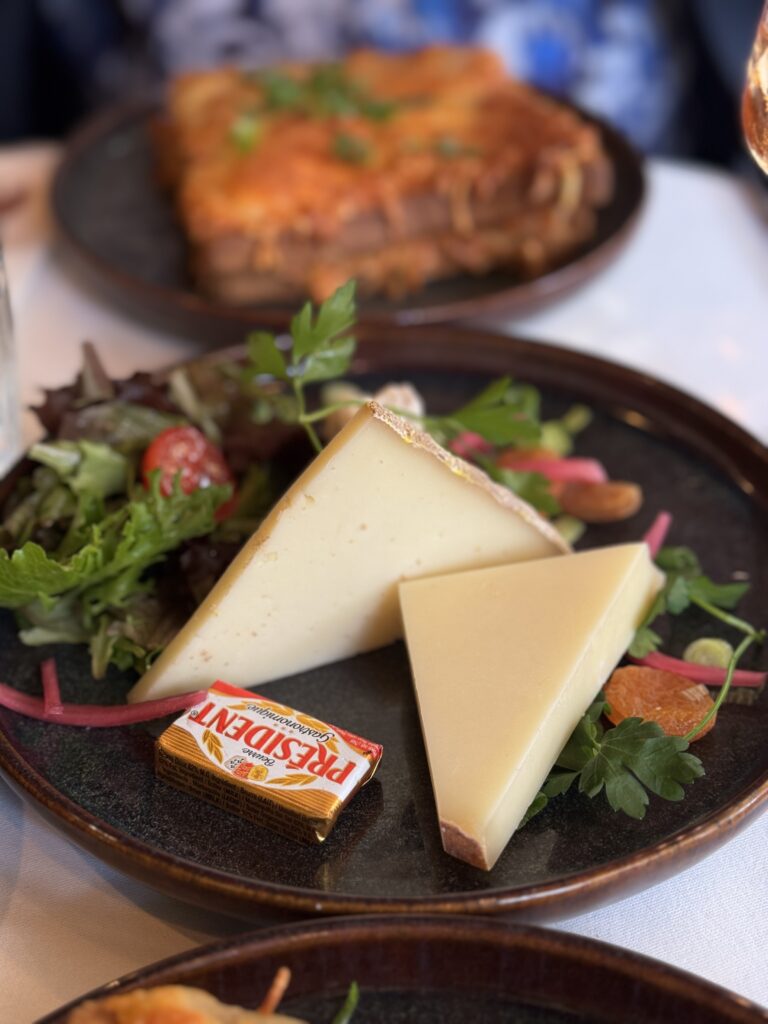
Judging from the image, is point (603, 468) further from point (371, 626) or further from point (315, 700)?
point (315, 700)

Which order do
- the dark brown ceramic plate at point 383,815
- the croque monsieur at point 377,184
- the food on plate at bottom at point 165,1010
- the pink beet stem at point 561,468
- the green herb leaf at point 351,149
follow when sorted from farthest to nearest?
the green herb leaf at point 351,149 → the croque monsieur at point 377,184 → the pink beet stem at point 561,468 → the dark brown ceramic plate at point 383,815 → the food on plate at bottom at point 165,1010

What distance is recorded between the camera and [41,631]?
1.59 m

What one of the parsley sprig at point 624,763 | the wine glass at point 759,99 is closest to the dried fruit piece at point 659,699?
the parsley sprig at point 624,763

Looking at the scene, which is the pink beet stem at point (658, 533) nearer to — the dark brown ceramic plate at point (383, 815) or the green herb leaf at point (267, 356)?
the dark brown ceramic plate at point (383, 815)

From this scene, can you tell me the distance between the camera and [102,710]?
58.2 inches

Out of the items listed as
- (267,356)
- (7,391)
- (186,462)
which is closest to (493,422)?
(267,356)

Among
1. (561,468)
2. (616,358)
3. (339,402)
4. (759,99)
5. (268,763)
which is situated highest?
(759,99)

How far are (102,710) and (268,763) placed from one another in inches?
11.6

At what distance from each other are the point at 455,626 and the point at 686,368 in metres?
1.14

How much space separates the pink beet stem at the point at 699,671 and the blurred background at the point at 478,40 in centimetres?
268

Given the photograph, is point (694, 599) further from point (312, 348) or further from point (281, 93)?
point (281, 93)

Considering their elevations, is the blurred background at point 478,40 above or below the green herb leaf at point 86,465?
below

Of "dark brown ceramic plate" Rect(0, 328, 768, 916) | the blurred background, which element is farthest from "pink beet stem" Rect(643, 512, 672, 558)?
the blurred background

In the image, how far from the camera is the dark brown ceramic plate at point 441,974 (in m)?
1.03
